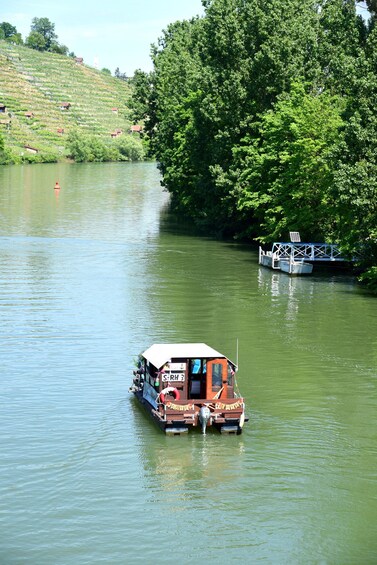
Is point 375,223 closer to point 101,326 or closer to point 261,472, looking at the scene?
point 101,326

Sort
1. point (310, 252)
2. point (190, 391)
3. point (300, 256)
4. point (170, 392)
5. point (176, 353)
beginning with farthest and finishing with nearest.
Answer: point (300, 256)
point (310, 252)
point (176, 353)
point (190, 391)
point (170, 392)

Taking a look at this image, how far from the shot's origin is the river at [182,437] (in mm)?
27125

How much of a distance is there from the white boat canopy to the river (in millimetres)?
2240

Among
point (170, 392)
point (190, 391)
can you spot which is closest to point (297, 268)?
point (190, 391)

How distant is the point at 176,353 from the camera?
35875mm

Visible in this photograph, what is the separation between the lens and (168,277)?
6800 cm

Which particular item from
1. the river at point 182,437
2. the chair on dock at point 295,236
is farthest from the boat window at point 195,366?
the chair on dock at point 295,236

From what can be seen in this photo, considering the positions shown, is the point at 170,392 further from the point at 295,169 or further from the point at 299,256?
the point at 295,169

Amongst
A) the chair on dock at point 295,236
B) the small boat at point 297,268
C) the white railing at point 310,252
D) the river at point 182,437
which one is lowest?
the river at point 182,437

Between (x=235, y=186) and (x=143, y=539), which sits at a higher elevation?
(x=235, y=186)

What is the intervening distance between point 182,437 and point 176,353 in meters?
3.42

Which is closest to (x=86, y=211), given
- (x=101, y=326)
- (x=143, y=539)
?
(x=101, y=326)

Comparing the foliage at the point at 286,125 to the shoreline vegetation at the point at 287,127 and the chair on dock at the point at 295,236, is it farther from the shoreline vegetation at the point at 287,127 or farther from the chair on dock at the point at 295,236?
the chair on dock at the point at 295,236

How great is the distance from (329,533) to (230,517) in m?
2.81
